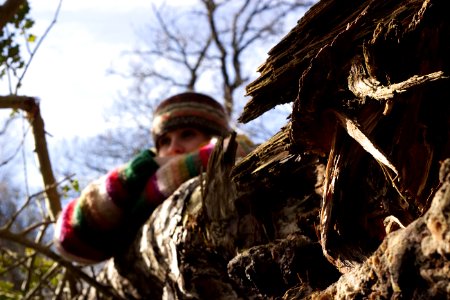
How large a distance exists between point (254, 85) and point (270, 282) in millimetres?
434

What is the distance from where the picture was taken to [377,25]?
35.1 inches

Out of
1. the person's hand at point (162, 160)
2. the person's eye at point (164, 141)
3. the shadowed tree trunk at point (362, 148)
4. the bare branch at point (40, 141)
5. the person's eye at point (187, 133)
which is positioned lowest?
the shadowed tree trunk at point (362, 148)

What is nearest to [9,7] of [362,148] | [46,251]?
[46,251]

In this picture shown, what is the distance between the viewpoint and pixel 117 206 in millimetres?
2129

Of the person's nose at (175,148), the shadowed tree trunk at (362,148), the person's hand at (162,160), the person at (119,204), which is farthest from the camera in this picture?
the person's nose at (175,148)

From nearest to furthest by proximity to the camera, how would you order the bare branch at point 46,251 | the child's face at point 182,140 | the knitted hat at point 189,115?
the bare branch at point 46,251
the child's face at point 182,140
the knitted hat at point 189,115

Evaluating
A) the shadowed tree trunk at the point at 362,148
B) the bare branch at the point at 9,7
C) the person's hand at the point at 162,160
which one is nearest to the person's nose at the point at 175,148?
the person's hand at the point at 162,160

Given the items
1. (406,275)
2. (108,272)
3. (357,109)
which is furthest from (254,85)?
(108,272)

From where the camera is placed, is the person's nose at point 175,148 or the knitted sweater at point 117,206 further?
the person's nose at point 175,148

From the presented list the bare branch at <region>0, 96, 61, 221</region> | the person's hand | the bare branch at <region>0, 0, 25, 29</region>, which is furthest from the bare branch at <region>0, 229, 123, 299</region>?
the bare branch at <region>0, 0, 25, 29</region>

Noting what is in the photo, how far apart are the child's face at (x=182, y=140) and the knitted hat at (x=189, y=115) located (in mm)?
32

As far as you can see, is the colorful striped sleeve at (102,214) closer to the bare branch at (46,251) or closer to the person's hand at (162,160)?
the person's hand at (162,160)

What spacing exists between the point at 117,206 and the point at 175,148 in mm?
1019

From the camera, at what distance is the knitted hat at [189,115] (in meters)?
3.31
